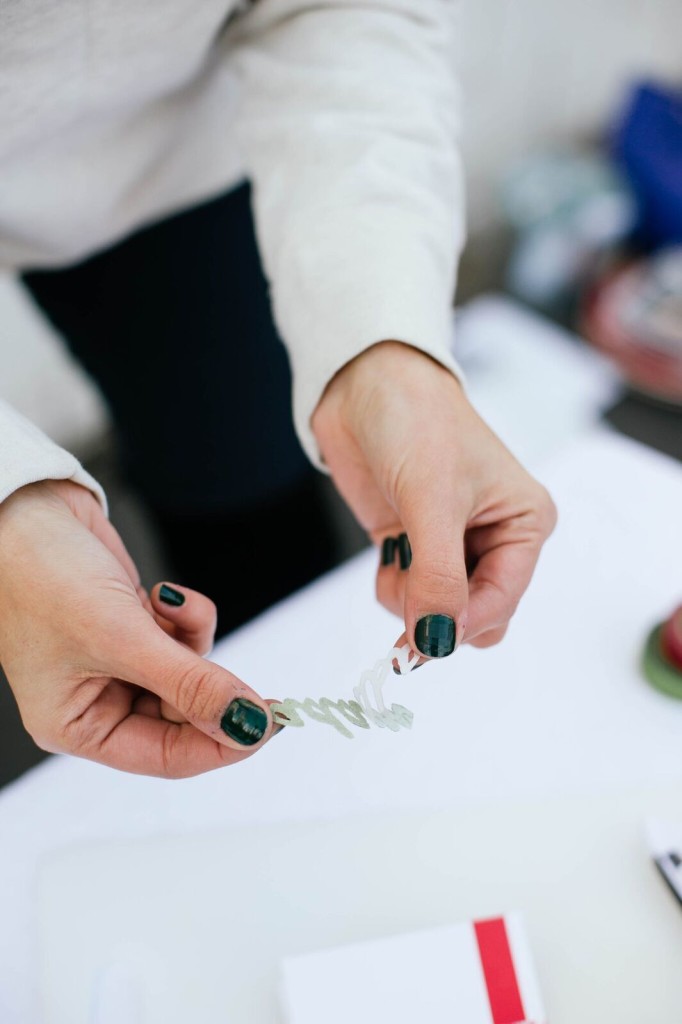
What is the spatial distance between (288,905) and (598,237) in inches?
41.4

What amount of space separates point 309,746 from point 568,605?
22 centimetres

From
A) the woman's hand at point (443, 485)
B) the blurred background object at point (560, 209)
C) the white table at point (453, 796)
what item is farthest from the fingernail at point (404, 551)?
the blurred background object at point (560, 209)

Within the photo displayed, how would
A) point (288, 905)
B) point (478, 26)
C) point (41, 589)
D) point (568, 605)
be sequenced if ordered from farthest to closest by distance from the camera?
point (478, 26) < point (568, 605) < point (288, 905) < point (41, 589)

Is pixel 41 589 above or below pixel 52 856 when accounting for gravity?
above

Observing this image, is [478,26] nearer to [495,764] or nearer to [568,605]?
[568,605]

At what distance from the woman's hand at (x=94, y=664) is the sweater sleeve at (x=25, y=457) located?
0.01m

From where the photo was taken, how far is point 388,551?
0.53 m

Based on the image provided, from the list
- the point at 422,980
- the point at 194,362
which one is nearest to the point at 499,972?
the point at 422,980

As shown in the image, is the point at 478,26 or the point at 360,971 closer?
the point at 360,971

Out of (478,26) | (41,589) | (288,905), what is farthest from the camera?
(478,26)

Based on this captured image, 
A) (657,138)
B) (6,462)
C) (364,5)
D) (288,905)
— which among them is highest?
(364,5)

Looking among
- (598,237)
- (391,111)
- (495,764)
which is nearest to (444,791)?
(495,764)

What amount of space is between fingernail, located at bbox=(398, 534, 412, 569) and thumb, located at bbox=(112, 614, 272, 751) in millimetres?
159

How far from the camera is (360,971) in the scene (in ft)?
1.41
